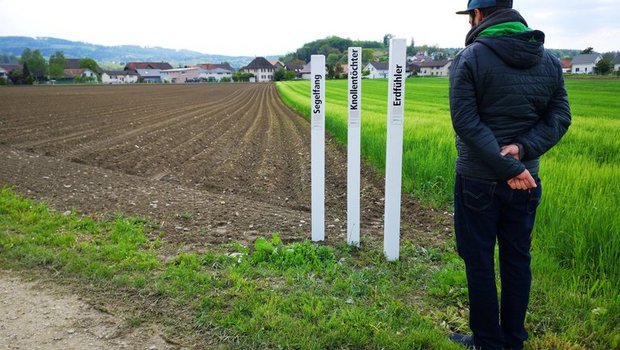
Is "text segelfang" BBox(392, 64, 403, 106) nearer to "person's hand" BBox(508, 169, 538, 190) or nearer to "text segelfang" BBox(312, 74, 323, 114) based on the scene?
"text segelfang" BBox(312, 74, 323, 114)

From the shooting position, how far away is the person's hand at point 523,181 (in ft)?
8.58

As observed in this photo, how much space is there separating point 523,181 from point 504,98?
50 centimetres

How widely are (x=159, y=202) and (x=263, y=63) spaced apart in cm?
14443

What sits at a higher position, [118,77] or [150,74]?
[150,74]

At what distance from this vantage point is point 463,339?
317cm

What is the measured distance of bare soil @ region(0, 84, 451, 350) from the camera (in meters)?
3.48

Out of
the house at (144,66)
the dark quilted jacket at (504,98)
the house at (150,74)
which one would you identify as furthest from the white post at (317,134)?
the house at (144,66)

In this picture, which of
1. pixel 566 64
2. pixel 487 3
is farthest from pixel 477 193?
pixel 566 64

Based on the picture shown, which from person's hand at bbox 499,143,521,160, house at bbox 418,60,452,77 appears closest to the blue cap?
person's hand at bbox 499,143,521,160

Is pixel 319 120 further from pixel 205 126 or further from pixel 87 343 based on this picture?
pixel 205 126

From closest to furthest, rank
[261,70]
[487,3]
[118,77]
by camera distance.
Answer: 1. [487,3]
2. [118,77]
3. [261,70]

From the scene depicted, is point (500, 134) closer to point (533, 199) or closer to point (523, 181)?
point (523, 181)

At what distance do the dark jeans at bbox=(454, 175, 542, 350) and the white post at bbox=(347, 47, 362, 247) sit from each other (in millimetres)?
1937

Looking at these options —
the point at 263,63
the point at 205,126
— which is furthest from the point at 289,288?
the point at 263,63
